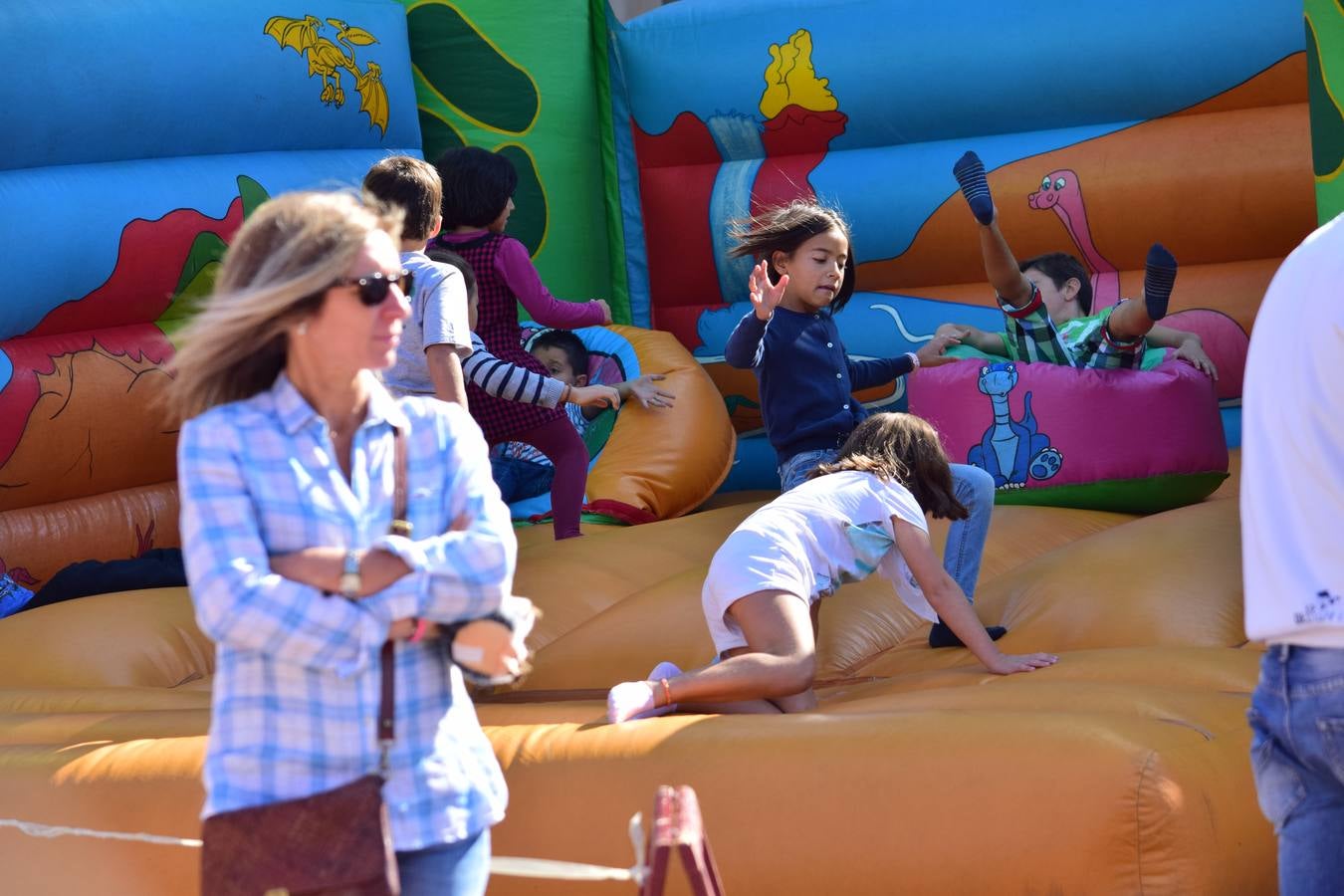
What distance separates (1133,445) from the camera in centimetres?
351

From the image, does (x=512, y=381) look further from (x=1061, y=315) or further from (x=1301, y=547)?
(x=1301, y=547)

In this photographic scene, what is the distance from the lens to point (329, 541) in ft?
4.35

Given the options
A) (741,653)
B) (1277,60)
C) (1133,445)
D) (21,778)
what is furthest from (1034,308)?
(21,778)

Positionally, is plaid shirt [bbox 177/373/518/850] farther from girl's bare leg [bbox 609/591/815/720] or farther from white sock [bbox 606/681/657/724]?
girl's bare leg [bbox 609/591/815/720]

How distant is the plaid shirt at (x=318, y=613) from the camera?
128 cm

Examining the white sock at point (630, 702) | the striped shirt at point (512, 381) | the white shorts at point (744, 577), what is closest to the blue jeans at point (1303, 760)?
the white sock at point (630, 702)

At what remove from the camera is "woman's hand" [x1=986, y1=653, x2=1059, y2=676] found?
2480mm

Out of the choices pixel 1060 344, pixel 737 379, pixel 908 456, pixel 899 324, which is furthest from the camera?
pixel 737 379

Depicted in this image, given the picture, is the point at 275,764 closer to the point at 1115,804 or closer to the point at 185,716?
the point at 1115,804

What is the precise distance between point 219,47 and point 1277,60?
2.70 metres

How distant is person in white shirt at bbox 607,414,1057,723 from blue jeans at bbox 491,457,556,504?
→ 1.50 m

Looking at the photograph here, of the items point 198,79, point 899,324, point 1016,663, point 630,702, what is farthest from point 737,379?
point 630,702

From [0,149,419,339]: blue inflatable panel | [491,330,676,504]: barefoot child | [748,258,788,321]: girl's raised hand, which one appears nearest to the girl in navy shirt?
[748,258,788,321]: girl's raised hand

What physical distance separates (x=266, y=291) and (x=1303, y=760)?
3.06 feet
